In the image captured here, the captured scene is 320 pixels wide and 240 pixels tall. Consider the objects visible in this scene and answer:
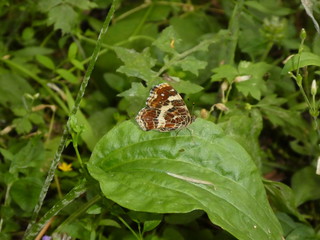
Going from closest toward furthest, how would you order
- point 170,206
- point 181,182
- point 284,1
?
point 170,206
point 181,182
point 284,1

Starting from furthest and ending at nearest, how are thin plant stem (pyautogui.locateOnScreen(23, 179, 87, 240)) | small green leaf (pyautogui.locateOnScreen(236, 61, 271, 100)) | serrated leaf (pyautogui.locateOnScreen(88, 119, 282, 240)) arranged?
1. small green leaf (pyautogui.locateOnScreen(236, 61, 271, 100))
2. thin plant stem (pyautogui.locateOnScreen(23, 179, 87, 240))
3. serrated leaf (pyautogui.locateOnScreen(88, 119, 282, 240))

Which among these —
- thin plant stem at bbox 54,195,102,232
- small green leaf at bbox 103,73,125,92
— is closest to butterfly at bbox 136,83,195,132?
thin plant stem at bbox 54,195,102,232

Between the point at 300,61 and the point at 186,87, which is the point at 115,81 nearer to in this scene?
the point at 186,87

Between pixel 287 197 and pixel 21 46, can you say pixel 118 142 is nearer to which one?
pixel 287 197

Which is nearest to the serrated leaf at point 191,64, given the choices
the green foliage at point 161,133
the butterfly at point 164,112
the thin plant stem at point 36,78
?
the green foliage at point 161,133

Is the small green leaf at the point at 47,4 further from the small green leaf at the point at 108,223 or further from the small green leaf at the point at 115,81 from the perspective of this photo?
the small green leaf at the point at 108,223

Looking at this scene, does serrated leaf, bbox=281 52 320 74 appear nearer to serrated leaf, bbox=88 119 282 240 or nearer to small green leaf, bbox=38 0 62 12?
serrated leaf, bbox=88 119 282 240

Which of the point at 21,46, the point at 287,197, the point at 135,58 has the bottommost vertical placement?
the point at 287,197

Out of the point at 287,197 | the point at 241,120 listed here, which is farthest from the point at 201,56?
the point at 287,197
